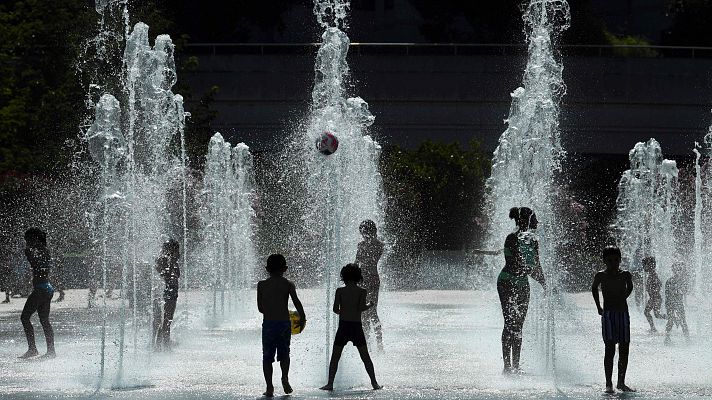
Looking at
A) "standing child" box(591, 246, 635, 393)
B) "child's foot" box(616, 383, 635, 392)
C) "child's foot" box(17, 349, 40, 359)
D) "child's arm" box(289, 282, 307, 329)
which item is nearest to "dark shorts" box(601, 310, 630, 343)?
"standing child" box(591, 246, 635, 393)

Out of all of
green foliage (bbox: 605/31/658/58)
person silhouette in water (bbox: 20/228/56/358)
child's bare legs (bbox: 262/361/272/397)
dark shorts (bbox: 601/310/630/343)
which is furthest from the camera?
green foliage (bbox: 605/31/658/58)

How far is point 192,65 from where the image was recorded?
33.6 meters

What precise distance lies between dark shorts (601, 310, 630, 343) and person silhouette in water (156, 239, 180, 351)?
16.3 feet

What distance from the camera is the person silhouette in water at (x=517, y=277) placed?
456 inches

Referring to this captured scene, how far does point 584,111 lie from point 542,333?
31.4 metres

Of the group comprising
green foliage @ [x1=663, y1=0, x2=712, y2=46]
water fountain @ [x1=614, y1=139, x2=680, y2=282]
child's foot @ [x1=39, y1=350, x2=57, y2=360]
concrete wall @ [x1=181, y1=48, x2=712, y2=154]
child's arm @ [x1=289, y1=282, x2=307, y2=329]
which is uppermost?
green foliage @ [x1=663, y1=0, x2=712, y2=46]

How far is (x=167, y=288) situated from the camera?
13.7 m

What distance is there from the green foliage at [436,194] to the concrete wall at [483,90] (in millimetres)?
7830

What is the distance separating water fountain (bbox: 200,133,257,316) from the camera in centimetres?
2478

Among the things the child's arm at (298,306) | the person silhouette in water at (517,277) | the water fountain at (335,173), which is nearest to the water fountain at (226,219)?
the water fountain at (335,173)

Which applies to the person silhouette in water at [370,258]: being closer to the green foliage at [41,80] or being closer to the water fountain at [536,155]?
the water fountain at [536,155]

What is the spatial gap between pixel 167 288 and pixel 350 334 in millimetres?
3893

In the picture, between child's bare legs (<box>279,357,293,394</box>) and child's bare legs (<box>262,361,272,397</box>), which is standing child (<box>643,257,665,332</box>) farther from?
child's bare legs (<box>262,361,272,397</box>)

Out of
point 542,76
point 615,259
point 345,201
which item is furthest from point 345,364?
point 345,201
